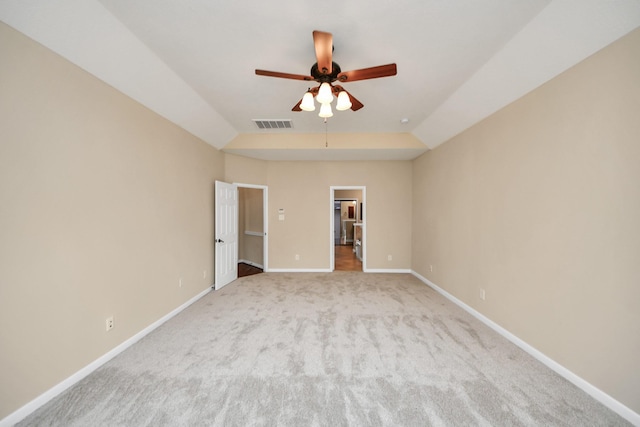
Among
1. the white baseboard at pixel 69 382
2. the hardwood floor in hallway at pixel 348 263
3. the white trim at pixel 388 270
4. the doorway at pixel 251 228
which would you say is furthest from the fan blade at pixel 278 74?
the hardwood floor in hallway at pixel 348 263

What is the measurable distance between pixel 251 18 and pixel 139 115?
66.6 inches

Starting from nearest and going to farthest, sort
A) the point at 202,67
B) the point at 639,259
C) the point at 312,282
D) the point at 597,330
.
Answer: the point at 639,259 < the point at 597,330 < the point at 202,67 < the point at 312,282

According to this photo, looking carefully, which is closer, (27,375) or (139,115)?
(27,375)

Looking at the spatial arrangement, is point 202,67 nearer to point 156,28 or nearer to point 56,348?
point 156,28

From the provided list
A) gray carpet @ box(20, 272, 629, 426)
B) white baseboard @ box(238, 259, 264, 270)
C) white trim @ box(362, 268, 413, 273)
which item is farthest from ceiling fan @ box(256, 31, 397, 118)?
white baseboard @ box(238, 259, 264, 270)

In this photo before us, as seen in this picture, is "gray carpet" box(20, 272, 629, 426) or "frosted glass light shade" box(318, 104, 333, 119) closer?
"gray carpet" box(20, 272, 629, 426)

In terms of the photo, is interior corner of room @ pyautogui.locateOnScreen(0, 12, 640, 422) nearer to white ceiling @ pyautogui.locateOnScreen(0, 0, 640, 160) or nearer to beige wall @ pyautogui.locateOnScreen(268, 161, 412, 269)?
white ceiling @ pyautogui.locateOnScreen(0, 0, 640, 160)

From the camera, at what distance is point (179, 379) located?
1879 millimetres

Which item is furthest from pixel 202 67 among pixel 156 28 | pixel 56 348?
pixel 56 348

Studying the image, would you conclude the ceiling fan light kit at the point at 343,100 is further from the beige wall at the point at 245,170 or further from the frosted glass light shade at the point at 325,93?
the beige wall at the point at 245,170

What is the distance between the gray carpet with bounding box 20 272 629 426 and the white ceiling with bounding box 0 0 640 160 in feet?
8.49

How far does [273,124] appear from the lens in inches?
149

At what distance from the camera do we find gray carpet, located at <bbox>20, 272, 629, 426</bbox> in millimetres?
1542

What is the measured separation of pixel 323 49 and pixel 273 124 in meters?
Answer: 2.28
